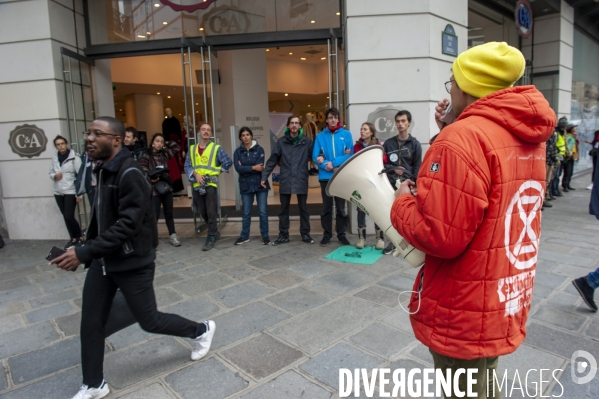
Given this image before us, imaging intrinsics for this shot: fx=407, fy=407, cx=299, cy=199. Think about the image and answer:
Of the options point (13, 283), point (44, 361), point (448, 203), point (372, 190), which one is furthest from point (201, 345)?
point (13, 283)

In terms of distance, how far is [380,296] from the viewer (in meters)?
4.25

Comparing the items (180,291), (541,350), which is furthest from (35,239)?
(541,350)

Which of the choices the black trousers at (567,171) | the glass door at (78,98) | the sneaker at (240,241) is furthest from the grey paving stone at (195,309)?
the black trousers at (567,171)

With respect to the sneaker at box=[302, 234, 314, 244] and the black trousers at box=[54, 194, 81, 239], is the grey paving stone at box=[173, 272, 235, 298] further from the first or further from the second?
the black trousers at box=[54, 194, 81, 239]

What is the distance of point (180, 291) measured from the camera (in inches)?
183

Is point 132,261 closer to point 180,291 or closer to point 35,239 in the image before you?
point 180,291

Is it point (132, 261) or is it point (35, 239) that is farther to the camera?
point (35, 239)

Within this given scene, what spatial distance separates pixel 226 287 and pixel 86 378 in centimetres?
210

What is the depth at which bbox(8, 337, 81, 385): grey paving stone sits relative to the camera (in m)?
3.07

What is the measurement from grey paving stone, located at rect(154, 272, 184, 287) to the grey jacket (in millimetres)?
2182

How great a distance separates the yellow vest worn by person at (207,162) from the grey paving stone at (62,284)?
223 cm

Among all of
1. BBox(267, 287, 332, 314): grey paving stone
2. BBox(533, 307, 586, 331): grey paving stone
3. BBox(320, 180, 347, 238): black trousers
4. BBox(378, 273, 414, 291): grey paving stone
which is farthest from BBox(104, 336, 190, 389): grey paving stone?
BBox(320, 180, 347, 238): black trousers

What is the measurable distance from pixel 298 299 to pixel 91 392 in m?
2.09

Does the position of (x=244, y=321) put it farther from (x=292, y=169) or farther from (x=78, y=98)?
(x=78, y=98)
